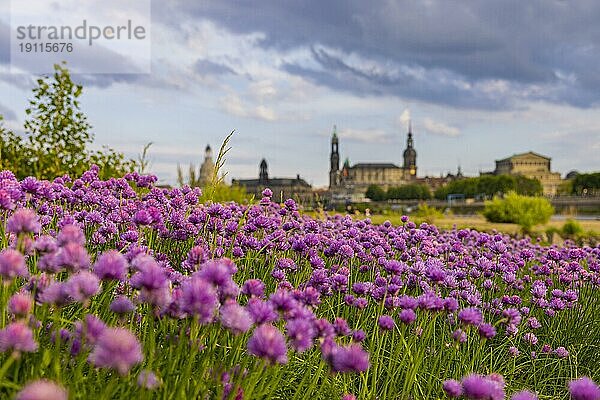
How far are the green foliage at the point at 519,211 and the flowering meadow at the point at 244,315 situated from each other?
2196 cm

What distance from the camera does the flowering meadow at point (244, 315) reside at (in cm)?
151

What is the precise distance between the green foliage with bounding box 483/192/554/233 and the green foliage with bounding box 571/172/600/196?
87245 millimetres

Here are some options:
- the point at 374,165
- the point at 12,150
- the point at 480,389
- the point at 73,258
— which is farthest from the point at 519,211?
the point at 374,165

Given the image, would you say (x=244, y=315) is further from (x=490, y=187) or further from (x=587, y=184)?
(x=587, y=184)

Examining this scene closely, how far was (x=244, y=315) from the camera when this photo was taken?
1579 millimetres

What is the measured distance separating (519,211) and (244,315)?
27.1 meters

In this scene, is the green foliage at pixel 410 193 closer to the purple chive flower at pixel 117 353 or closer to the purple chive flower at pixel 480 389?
the purple chive flower at pixel 480 389

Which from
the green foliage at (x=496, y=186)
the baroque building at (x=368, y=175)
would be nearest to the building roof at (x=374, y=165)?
the baroque building at (x=368, y=175)

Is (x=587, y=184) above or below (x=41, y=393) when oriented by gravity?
above

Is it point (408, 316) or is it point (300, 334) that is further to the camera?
Answer: point (408, 316)

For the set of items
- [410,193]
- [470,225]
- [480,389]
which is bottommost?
[470,225]

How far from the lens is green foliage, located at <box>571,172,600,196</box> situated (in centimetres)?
10511

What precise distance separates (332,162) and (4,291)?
187 metres

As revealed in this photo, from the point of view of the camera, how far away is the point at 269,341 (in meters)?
1.42
